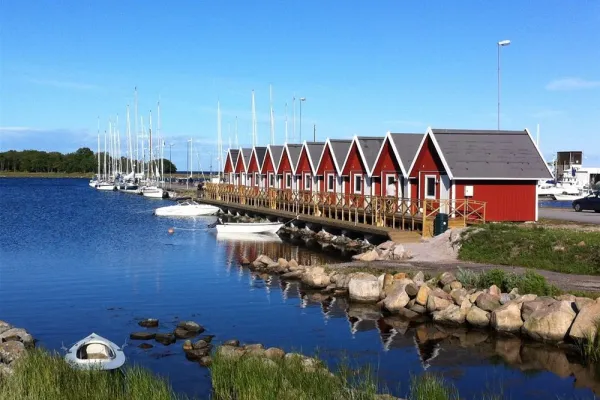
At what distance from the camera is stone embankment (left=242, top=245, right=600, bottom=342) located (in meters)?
17.7

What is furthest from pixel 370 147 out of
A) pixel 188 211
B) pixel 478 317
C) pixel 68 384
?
pixel 68 384

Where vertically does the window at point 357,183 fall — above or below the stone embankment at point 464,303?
above

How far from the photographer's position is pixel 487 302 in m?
19.8

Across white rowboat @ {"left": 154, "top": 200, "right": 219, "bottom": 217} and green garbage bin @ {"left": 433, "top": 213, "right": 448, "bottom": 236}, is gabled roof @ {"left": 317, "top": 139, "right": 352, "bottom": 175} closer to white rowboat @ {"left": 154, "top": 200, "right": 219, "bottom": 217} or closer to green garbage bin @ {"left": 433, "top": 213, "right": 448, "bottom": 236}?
green garbage bin @ {"left": 433, "top": 213, "right": 448, "bottom": 236}

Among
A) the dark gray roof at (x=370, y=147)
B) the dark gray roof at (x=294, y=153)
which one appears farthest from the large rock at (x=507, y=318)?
the dark gray roof at (x=294, y=153)

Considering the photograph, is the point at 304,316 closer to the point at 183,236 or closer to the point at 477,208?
the point at 477,208

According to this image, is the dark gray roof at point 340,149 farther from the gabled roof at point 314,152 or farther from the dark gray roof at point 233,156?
the dark gray roof at point 233,156

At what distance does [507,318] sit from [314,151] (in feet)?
111

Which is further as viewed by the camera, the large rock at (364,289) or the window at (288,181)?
the window at (288,181)

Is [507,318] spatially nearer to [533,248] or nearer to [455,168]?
[533,248]

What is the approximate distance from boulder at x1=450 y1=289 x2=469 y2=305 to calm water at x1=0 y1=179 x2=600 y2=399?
4.82 ft

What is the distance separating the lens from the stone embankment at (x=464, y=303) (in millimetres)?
17672

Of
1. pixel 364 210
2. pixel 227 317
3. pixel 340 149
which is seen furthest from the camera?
pixel 340 149

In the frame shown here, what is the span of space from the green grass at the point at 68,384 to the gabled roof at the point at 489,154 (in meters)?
23.5
